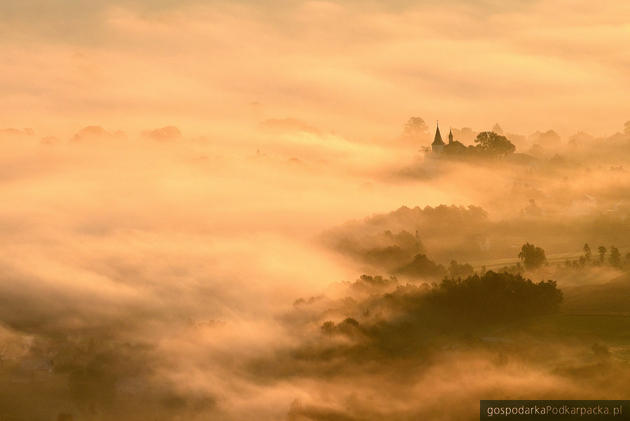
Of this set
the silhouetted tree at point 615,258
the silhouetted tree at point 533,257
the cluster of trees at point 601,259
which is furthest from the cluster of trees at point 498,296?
the silhouetted tree at point 615,258

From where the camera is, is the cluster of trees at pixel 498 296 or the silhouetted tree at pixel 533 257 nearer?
the cluster of trees at pixel 498 296

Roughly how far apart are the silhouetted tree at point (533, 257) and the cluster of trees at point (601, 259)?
15.3 feet

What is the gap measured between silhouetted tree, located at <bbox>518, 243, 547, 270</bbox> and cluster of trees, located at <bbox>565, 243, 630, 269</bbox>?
4.67 meters

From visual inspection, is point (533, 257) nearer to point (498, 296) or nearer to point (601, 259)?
point (601, 259)

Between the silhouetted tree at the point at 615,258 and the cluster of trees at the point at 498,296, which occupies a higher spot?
the silhouetted tree at the point at 615,258

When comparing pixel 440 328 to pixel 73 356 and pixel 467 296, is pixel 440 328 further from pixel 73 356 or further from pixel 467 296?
pixel 73 356

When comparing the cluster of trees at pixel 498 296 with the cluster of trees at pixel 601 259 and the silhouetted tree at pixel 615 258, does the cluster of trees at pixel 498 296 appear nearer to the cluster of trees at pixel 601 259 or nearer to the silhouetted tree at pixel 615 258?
the cluster of trees at pixel 601 259

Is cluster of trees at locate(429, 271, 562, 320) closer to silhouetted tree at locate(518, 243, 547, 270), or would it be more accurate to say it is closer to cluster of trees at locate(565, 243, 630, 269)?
silhouetted tree at locate(518, 243, 547, 270)

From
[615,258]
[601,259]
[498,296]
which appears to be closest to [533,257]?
[601,259]

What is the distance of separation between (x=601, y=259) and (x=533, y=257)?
11.6m

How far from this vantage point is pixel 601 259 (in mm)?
181000

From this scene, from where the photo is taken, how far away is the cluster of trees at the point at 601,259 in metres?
178

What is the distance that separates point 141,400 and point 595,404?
235ft

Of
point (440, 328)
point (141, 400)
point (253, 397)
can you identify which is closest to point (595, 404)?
point (440, 328)
